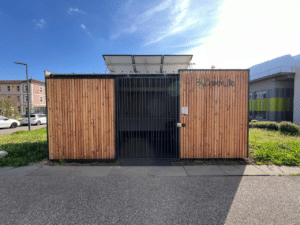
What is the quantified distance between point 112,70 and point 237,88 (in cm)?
590

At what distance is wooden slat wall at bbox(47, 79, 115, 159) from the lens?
490 centimetres

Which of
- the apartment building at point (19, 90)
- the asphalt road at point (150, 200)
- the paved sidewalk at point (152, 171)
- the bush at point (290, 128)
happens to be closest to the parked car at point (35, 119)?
the paved sidewalk at point (152, 171)

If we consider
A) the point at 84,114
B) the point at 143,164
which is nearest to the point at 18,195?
the point at 84,114

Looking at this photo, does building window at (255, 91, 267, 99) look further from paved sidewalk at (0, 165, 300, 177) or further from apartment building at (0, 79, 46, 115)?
apartment building at (0, 79, 46, 115)

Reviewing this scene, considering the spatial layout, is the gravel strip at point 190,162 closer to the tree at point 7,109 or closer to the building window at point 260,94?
the building window at point 260,94

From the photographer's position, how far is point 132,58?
698 centimetres

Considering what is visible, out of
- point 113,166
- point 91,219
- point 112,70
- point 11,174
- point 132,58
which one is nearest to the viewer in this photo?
point 91,219

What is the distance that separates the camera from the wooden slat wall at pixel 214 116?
497 centimetres

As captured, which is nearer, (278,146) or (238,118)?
(238,118)

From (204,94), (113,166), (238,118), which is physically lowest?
(113,166)

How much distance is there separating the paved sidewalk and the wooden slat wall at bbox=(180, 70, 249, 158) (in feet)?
2.15

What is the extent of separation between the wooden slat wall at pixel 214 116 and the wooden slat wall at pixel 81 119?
256cm

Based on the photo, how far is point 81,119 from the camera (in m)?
4.96

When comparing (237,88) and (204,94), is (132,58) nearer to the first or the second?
(204,94)
